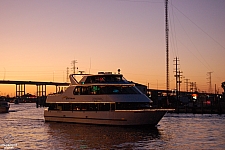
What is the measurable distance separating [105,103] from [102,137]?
7.89m

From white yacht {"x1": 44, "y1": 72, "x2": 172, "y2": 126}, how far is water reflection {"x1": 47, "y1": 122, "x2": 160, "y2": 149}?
1022 mm

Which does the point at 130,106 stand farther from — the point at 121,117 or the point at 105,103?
the point at 105,103

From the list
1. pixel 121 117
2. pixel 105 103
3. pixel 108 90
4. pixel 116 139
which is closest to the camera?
pixel 116 139

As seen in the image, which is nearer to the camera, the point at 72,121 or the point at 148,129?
the point at 148,129

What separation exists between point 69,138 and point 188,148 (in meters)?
10.7

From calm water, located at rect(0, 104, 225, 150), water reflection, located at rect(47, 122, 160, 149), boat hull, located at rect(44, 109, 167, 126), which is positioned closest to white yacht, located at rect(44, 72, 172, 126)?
boat hull, located at rect(44, 109, 167, 126)

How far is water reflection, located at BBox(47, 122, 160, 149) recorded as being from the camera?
28.9 metres

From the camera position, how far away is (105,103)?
40938mm

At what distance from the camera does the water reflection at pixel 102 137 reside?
1138 inches

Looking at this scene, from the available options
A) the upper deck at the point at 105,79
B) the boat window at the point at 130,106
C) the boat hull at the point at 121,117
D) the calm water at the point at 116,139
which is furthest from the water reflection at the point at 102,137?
the upper deck at the point at 105,79

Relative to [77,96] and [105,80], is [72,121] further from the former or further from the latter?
[105,80]

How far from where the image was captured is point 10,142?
102 feet

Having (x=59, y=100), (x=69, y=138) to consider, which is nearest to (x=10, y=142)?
(x=69, y=138)

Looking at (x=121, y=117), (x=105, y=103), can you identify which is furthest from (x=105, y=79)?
(x=121, y=117)
